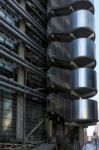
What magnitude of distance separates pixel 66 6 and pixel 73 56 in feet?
25.7

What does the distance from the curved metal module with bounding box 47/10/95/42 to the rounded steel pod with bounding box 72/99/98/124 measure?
9.36 meters

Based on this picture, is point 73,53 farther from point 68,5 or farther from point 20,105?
point 20,105

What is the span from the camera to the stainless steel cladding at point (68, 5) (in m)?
51.0

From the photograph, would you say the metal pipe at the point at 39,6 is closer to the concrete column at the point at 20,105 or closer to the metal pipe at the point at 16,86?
the concrete column at the point at 20,105

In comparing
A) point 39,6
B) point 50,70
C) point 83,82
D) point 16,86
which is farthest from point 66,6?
point 16,86

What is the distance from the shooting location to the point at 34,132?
4522 cm

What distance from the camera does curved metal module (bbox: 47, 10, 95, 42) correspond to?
49.6m

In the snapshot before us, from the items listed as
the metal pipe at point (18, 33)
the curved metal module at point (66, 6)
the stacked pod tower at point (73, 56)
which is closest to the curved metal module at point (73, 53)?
the stacked pod tower at point (73, 56)

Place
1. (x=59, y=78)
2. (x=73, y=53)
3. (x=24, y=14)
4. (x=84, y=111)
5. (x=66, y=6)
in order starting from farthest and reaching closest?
1. (x=66, y=6)
2. (x=73, y=53)
3. (x=59, y=78)
4. (x=84, y=111)
5. (x=24, y=14)

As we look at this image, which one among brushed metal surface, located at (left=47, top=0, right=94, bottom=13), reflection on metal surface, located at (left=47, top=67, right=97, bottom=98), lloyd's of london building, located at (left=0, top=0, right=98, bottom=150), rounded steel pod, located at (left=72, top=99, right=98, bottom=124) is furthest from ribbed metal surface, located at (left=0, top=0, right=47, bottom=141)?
rounded steel pod, located at (left=72, top=99, right=98, bottom=124)

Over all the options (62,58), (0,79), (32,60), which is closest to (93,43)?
(62,58)

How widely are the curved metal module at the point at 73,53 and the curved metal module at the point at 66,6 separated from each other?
4.92 m

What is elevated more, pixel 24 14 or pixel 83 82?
pixel 24 14

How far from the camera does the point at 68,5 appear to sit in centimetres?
5122
